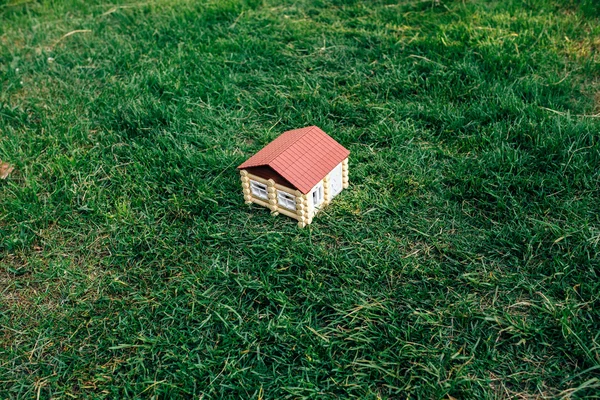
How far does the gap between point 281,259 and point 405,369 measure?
3.03ft

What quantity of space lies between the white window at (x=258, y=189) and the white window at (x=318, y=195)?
30 cm

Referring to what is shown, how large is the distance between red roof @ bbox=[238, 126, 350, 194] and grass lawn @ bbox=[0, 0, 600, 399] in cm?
33

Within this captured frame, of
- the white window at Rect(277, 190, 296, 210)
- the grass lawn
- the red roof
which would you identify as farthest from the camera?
the white window at Rect(277, 190, 296, 210)

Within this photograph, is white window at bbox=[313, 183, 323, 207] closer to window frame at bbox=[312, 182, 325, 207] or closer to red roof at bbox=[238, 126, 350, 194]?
window frame at bbox=[312, 182, 325, 207]

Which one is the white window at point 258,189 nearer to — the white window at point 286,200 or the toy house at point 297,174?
the toy house at point 297,174

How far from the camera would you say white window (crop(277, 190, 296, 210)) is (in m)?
3.39

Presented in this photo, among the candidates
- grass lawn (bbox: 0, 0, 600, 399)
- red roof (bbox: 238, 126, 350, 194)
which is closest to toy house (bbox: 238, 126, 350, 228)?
red roof (bbox: 238, 126, 350, 194)

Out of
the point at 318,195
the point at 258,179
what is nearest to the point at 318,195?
the point at 318,195

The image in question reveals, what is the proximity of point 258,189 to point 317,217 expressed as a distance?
403 mm

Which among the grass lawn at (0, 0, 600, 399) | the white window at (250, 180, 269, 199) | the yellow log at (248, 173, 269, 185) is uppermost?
the yellow log at (248, 173, 269, 185)

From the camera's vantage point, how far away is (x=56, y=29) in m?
5.88

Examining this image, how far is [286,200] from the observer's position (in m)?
3.45

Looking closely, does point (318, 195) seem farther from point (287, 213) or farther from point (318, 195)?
point (287, 213)

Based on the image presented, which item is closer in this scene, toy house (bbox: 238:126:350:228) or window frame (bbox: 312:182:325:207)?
toy house (bbox: 238:126:350:228)
